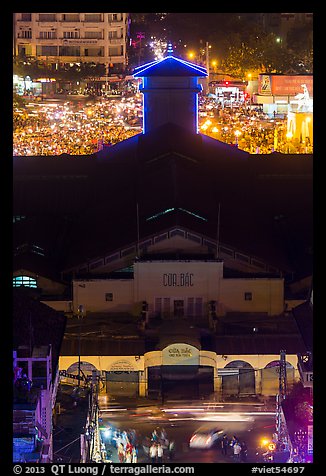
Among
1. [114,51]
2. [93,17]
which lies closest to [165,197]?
[93,17]

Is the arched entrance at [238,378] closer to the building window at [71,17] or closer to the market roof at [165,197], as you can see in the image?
the market roof at [165,197]

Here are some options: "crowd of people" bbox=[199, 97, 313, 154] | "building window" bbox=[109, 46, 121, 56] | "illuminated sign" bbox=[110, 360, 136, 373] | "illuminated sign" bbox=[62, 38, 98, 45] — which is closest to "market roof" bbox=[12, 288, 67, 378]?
"illuminated sign" bbox=[110, 360, 136, 373]

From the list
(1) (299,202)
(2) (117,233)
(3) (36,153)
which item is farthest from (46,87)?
(2) (117,233)

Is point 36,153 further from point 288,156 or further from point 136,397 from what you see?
point 136,397

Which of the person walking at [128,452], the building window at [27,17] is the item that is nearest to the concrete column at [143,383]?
the person walking at [128,452]

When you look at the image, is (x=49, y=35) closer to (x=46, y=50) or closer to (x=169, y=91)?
(x=46, y=50)
